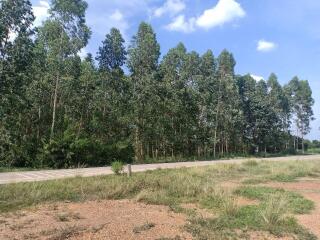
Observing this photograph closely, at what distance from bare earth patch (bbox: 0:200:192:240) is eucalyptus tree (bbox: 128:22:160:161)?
25.9m

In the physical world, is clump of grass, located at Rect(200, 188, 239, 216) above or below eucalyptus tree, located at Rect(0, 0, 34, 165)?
below

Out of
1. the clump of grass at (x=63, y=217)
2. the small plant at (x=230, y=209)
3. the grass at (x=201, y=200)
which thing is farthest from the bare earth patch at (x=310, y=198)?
the clump of grass at (x=63, y=217)

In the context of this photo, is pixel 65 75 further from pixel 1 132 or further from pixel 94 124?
pixel 1 132

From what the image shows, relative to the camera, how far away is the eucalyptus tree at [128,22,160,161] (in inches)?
1478

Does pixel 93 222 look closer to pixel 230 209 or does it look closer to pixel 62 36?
pixel 230 209

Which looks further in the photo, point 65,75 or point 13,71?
point 65,75

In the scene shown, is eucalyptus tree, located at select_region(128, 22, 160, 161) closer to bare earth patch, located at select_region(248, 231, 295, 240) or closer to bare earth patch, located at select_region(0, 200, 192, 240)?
bare earth patch, located at select_region(0, 200, 192, 240)

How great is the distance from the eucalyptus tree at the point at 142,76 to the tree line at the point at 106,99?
10 cm

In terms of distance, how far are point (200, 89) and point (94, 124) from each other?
56.0 feet

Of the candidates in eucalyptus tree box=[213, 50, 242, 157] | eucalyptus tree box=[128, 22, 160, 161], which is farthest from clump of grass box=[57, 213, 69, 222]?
eucalyptus tree box=[213, 50, 242, 157]

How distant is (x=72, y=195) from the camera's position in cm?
1289

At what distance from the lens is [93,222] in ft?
30.5

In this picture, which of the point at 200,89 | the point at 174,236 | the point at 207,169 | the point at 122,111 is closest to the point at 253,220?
the point at 174,236

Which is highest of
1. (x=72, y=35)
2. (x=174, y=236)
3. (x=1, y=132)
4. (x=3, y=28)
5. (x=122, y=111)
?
(x=72, y=35)
